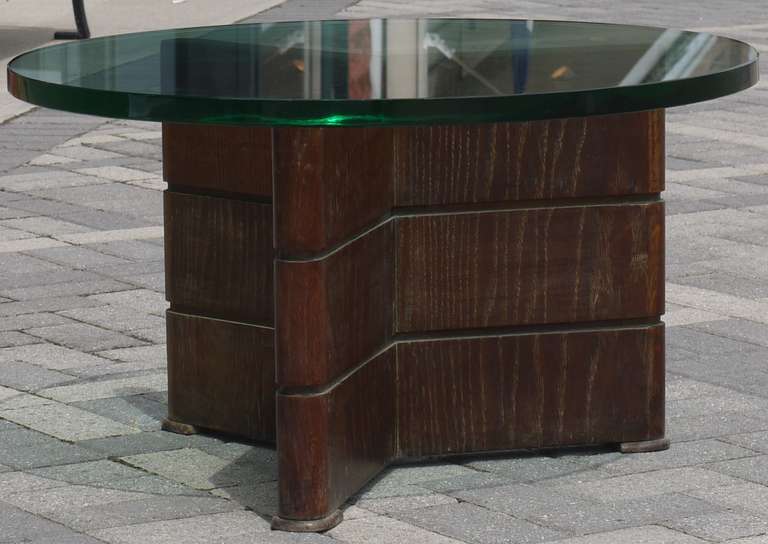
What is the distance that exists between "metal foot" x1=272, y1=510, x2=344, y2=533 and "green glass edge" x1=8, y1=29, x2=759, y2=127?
3.37 feet

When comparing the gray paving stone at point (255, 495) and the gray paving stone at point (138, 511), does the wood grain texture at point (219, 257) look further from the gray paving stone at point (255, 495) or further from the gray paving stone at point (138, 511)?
the gray paving stone at point (138, 511)

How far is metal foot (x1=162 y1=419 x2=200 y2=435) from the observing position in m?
4.72

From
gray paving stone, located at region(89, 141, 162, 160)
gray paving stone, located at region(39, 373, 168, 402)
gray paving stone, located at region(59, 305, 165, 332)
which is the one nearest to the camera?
gray paving stone, located at region(39, 373, 168, 402)

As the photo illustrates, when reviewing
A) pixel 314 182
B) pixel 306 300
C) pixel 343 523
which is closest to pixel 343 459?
pixel 343 523

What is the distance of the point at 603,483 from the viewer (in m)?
4.28

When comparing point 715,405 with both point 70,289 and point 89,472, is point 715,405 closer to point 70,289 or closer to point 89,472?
point 89,472

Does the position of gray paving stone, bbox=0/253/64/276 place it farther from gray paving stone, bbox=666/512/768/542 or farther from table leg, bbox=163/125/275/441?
gray paving stone, bbox=666/512/768/542

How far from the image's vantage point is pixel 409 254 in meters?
4.33

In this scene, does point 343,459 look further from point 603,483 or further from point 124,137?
point 124,137

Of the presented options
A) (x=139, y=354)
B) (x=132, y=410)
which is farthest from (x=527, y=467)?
(x=139, y=354)

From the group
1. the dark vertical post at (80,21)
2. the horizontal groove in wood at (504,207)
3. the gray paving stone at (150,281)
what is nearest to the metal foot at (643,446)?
the horizontal groove in wood at (504,207)


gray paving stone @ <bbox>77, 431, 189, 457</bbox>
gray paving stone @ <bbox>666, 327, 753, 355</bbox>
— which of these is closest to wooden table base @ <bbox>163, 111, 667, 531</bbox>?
gray paving stone @ <bbox>77, 431, 189, 457</bbox>

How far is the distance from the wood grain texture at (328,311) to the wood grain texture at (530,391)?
27 cm

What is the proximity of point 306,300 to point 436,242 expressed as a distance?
0.57m
